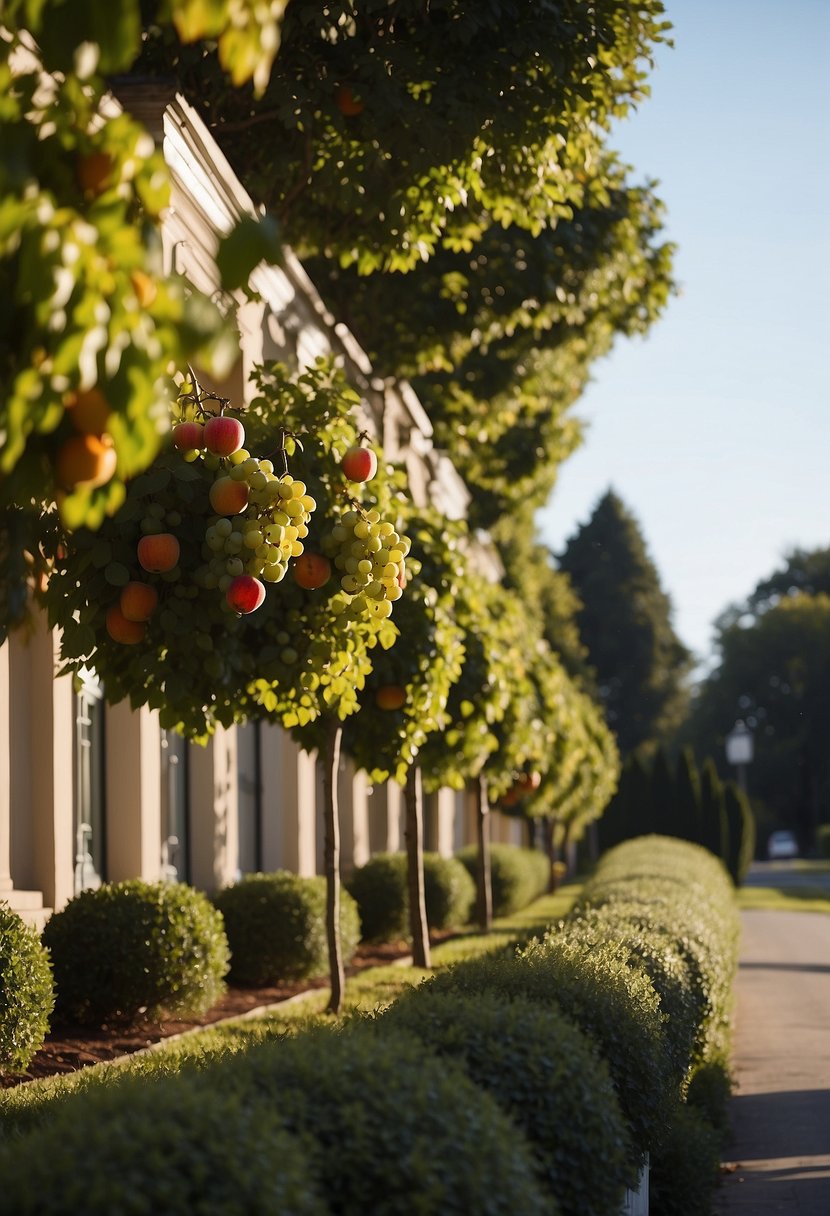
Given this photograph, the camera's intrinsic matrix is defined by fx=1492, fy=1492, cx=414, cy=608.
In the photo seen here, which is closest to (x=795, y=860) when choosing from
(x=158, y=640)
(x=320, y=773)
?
(x=320, y=773)

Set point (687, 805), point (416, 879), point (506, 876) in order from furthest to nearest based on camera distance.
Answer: point (687, 805) < point (506, 876) < point (416, 879)

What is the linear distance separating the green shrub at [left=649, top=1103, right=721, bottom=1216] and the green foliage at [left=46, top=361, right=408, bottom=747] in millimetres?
2789

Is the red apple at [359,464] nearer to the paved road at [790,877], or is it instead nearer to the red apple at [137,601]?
the red apple at [137,601]

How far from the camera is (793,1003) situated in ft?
53.1

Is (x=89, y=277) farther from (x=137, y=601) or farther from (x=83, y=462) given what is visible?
(x=137, y=601)

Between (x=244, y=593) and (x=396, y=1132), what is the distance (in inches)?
114

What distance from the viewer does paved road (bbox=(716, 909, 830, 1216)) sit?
311 inches

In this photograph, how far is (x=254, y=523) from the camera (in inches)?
246

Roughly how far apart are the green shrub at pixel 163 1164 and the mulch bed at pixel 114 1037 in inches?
191

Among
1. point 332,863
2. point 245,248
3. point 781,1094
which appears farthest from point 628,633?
point 245,248

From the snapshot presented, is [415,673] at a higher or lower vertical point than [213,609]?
lower

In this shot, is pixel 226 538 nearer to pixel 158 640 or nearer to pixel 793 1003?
pixel 158 640

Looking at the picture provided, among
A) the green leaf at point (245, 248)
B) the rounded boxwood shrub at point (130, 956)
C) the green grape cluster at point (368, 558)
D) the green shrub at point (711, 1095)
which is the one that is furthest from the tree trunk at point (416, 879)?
the green leaf at point (245, 248)

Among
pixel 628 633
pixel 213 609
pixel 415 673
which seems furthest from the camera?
pixel 628 633
